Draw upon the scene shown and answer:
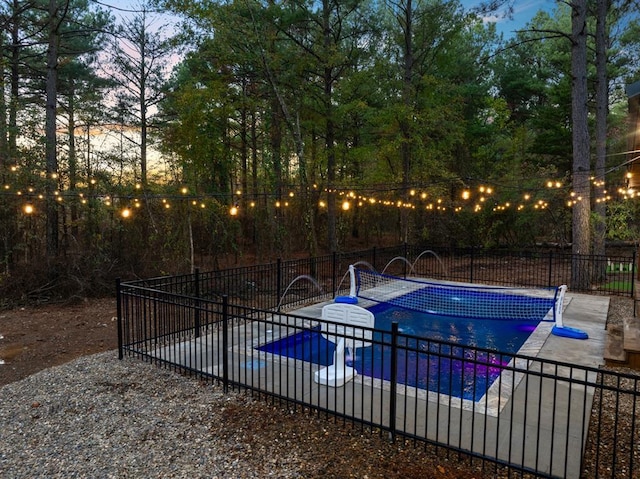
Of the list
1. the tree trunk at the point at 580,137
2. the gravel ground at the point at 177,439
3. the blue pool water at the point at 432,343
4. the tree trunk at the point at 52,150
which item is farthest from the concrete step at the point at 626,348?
the tree trunk at the point at 52,150

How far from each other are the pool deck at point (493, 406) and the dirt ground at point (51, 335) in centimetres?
184

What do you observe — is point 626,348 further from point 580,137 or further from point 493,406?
point 580,137

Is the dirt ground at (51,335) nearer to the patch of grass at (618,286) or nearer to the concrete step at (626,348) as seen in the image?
the concrete step at (626,348)

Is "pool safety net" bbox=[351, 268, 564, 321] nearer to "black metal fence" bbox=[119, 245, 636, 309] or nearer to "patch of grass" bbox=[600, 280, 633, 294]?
"black metal fence" bbox=[119, 245, 636, 309]

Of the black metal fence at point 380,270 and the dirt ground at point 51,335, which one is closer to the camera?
the dirt ground at point 51,335

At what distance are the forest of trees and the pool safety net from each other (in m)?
2.23

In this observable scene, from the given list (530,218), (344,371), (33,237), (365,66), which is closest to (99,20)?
(33,237)

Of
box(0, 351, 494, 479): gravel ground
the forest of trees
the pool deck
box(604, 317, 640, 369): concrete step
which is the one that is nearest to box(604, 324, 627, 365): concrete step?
box(604, 317, 640, 369): concrete step

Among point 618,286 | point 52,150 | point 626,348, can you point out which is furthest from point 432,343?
point 52,150

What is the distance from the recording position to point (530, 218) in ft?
63.7

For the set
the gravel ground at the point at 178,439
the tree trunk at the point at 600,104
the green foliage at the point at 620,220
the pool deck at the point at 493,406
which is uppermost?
the tree trunk at the point at 600,104

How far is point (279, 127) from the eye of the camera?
16.1m

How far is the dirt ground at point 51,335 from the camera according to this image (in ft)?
20.8

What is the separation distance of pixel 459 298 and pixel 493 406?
7.91 metres
